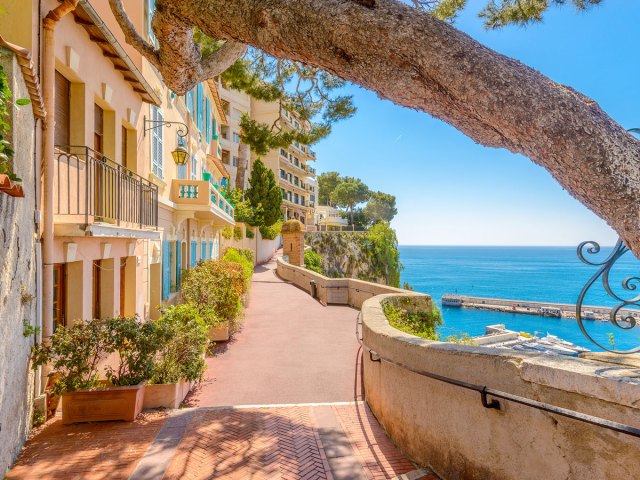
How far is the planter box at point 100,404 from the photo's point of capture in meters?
5.09

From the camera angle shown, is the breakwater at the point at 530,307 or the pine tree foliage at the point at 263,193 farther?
the breakwater at the point at 530,307

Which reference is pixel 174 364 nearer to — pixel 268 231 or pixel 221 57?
pixel 221 57

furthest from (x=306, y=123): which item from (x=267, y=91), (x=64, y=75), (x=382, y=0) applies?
(x=382, y=0)

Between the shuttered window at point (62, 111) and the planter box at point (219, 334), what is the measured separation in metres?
5.57

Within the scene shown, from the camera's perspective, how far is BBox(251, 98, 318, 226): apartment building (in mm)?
51562

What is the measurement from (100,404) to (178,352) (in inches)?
54.2

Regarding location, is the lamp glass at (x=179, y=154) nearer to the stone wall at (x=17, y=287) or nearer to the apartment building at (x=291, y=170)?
the stone wall at (x=17, y=287)

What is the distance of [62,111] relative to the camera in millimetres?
6445

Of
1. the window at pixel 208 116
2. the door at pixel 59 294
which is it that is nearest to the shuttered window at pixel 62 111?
the door at pixel 59 294

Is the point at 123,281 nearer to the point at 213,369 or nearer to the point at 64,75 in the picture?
the point at 213,369

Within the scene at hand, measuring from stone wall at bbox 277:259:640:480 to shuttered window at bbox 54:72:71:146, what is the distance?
20.4ft

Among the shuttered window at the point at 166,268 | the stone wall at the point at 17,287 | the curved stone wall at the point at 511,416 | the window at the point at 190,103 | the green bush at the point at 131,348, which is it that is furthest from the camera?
the window at the point at 190,103

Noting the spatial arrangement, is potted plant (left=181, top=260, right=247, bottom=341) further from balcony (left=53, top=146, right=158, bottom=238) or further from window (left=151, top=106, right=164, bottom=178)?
window (left=151, top=106, right=164, bottom=178)

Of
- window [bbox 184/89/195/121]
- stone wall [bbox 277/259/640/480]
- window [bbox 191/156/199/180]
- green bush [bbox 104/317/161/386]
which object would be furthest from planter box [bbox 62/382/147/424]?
window [bbox 184/89/195/121]
